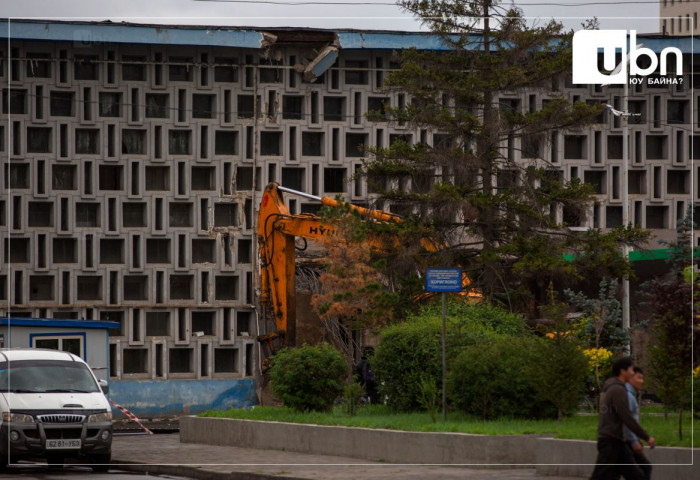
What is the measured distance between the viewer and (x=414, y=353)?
2203cm

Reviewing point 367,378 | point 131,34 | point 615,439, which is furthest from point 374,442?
point 131,34

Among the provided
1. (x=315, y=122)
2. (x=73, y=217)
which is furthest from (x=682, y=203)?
(x=73, y=217)

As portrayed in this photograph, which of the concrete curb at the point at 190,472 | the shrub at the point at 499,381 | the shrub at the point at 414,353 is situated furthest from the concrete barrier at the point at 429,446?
the concrete curb at the point at 190,472

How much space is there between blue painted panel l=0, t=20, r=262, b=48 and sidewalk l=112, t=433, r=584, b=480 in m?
26.7

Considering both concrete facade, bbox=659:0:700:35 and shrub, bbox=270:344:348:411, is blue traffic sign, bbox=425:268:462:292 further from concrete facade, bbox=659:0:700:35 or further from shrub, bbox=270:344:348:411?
concrete facade, bbox=659:0:700:35

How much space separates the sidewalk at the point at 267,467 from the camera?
16531 mm

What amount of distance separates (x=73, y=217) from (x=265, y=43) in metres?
10.3

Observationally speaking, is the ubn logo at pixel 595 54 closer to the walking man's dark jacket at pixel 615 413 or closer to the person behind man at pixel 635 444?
the person behind man at pixel 635 444

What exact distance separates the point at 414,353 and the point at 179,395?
2774 cm

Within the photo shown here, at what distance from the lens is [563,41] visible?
3344 cm

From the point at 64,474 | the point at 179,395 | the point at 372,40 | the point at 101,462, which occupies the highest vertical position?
the point at 372,40

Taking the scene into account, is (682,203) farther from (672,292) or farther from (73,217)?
(672,292)

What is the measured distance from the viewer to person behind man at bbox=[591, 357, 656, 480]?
1267cm

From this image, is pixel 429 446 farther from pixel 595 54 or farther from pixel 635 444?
pixel 595 54
